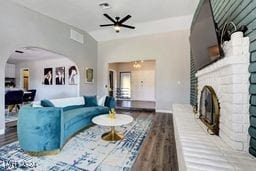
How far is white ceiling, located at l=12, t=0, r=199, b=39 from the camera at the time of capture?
4500mm

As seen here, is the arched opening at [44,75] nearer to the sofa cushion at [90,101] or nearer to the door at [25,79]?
the door at [25,79]

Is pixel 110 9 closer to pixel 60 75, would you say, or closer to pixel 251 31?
pixel 251 31

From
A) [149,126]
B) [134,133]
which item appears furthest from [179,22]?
[134,133]

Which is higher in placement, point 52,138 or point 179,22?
point 179,22

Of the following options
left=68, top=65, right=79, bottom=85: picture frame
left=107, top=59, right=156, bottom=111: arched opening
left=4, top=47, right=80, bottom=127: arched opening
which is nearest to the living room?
left=68, top=65, right=79, bottom=85: picture frame

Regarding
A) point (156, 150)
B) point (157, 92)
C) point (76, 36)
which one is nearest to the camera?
point (156, 150)

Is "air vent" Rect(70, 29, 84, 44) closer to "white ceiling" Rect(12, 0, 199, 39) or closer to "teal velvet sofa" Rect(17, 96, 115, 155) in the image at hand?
"white ceiling" Rect(12, 0, 199, 39)

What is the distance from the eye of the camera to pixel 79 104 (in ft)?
15.7

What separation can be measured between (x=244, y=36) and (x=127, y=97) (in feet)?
33.2

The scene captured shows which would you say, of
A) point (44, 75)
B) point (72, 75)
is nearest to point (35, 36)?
point (72, 75)

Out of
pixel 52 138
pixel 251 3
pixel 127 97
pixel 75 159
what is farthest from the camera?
pixel 127 97

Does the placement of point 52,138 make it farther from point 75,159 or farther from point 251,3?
point 251,3

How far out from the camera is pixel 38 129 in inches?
98.7

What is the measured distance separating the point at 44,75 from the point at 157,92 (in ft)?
23.7
